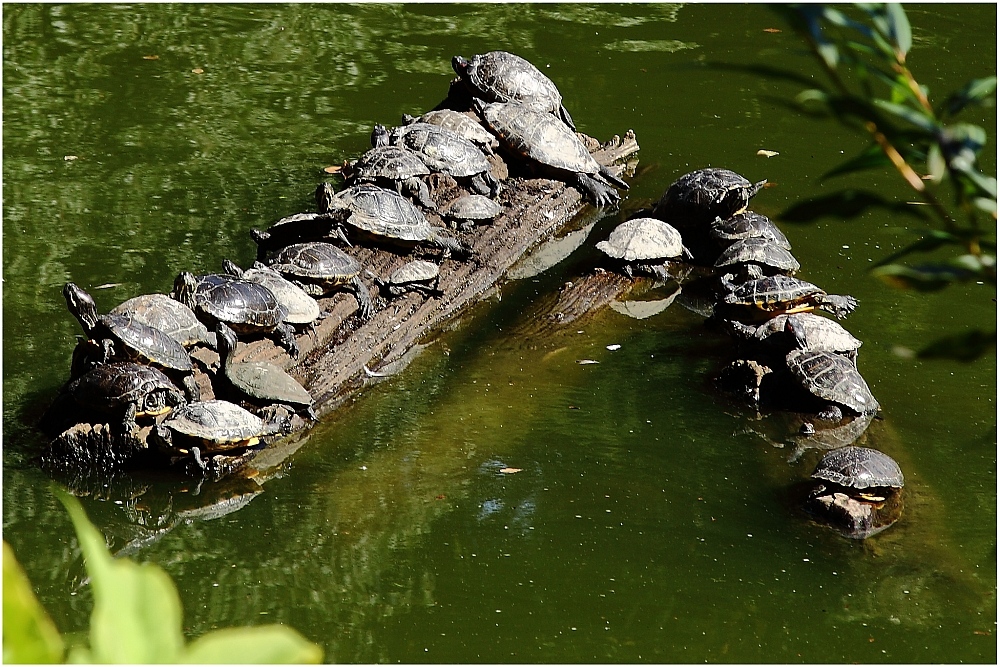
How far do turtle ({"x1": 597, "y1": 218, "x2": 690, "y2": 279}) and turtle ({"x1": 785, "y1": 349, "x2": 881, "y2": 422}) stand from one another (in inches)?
55.4

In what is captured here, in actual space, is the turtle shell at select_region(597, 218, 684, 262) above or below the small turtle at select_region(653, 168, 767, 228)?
below

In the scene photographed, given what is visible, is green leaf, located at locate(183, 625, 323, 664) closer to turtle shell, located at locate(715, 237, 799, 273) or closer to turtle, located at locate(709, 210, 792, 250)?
turtle shell, located at locate(715, 237, 799, 273)

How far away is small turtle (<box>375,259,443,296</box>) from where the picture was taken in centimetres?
516

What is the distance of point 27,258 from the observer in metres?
A: 5.39

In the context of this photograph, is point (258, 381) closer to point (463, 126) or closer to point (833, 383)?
point (833, 383)

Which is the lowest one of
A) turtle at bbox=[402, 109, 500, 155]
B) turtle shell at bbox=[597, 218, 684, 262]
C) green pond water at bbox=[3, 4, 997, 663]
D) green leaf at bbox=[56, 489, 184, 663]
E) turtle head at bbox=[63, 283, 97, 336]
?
green pond water at bbox=[3, 4, 997, 663]

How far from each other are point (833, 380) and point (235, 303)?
2.46 m

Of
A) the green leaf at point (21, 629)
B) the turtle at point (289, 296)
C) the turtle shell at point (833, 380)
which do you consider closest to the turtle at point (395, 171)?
the turtle at point (289, 296)

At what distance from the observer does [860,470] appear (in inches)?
142

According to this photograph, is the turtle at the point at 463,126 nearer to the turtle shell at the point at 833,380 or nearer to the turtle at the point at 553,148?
the turtle at the point at 553,148

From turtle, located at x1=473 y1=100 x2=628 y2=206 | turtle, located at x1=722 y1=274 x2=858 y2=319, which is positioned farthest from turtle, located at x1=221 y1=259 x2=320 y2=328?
turtle, located at x1=473 y1=100 x2=628 y2=206

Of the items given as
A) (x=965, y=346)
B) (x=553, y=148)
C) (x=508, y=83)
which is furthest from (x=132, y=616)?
(x=508, y=83)

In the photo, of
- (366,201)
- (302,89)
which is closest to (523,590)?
(366,201)

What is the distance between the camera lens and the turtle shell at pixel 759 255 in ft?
17.4
